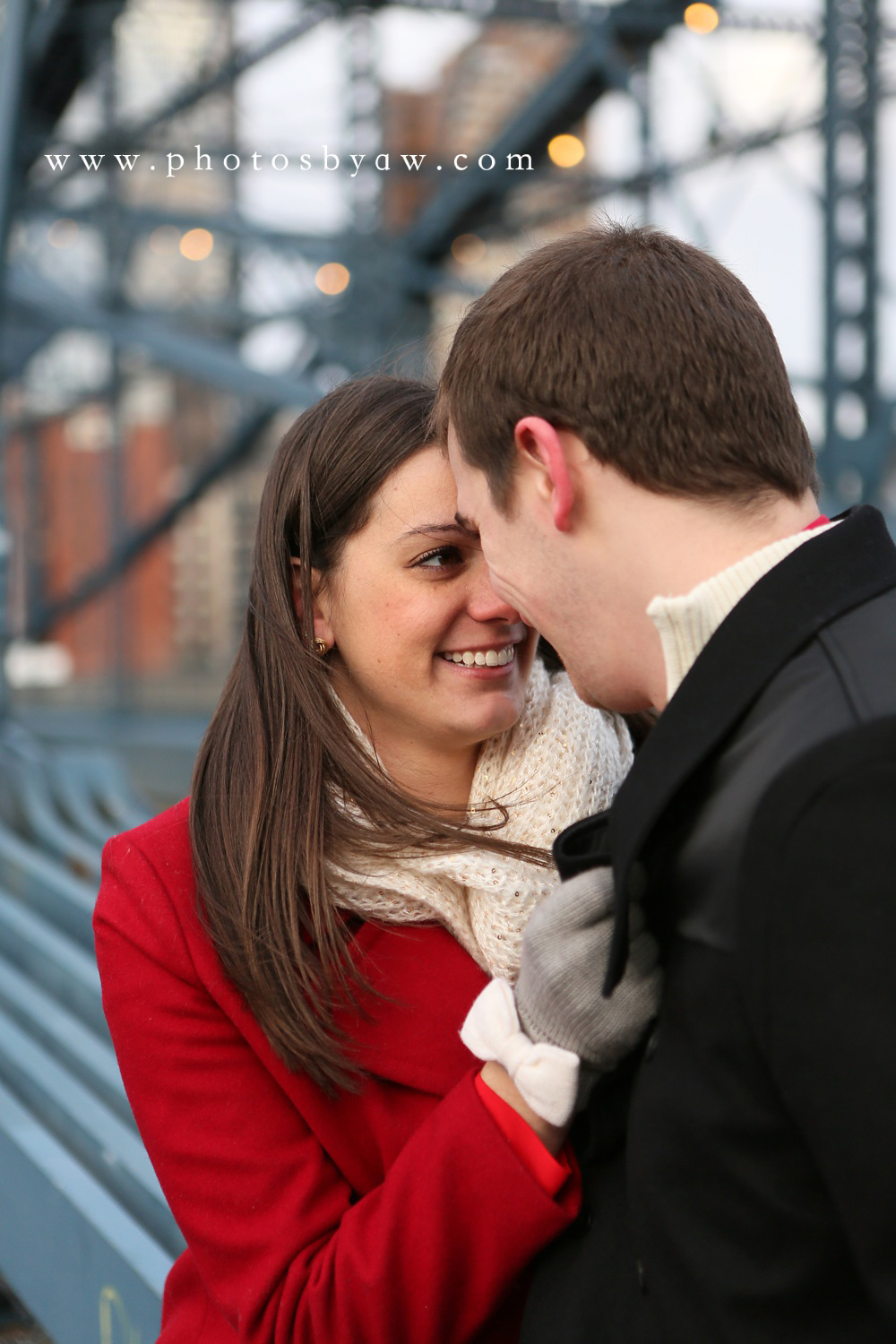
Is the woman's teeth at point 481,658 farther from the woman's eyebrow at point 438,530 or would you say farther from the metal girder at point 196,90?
the metal girder at point 196,90

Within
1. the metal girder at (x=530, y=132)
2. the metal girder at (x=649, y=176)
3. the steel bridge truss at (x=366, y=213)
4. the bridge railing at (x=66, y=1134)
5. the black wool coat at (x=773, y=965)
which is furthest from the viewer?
the metal girder at (x=530, y=132)

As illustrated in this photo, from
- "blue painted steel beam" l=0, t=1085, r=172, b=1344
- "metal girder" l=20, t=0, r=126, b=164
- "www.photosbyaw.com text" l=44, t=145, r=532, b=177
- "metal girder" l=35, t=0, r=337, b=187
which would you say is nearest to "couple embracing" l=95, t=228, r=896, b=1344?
"blue painted steel beam" l=0, t=1085, r=172, b=1344

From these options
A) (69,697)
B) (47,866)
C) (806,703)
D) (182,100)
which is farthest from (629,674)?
(69,697)

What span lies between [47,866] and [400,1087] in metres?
3.28

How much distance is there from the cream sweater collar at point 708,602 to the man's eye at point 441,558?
70cm

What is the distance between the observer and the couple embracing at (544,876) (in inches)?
39.9

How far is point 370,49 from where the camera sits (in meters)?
9.72

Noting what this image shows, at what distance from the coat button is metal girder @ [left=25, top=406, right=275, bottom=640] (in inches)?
523

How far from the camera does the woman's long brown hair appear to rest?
162cm

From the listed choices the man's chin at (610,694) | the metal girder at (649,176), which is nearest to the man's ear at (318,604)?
the man's chin at (610,694)

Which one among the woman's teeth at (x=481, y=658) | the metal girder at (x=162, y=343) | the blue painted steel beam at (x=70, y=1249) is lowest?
the blue painted steel beam at (x=70, y=1249)

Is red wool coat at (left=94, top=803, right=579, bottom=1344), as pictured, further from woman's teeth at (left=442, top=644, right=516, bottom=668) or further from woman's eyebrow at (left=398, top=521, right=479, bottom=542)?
woman's eyebrow at (left=398, top=521, right=479, bottom=542)

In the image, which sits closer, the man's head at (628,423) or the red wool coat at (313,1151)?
the man's head at (628,423)

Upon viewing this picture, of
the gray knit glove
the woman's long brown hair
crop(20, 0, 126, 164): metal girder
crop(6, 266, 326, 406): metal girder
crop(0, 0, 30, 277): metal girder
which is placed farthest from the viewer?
crop(20, 0, 126, 164): metal girder
